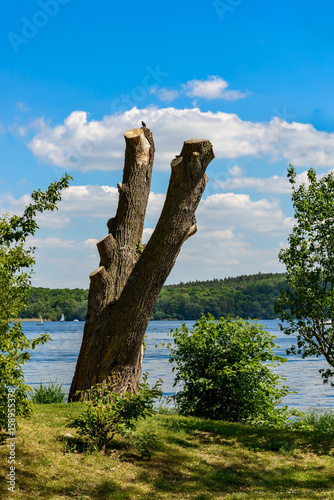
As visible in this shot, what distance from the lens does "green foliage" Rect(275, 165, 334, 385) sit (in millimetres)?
8586

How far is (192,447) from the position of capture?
297 inches

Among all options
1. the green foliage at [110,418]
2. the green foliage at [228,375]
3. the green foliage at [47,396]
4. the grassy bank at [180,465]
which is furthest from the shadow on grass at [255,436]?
the green foliage at [47,396]

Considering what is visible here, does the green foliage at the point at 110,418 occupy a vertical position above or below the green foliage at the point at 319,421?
above

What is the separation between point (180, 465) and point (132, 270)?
10.4ft

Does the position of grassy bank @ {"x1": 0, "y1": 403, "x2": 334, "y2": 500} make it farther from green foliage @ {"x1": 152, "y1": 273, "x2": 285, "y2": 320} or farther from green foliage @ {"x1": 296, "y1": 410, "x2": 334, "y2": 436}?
green foliage @ {"x1": 152, "y1": 273, "x2": 285, "y2": 320}

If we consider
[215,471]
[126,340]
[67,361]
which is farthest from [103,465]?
[67,361]

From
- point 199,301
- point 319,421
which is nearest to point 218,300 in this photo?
point 199,301

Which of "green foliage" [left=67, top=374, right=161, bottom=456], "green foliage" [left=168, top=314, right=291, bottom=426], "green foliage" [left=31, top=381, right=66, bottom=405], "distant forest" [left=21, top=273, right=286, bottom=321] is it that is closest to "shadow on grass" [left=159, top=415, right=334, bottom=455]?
"green foliage" [left=168, top=314, right=291, bottom=426]

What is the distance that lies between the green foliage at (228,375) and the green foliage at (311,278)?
3.29ft

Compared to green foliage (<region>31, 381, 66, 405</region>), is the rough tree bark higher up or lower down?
higher up

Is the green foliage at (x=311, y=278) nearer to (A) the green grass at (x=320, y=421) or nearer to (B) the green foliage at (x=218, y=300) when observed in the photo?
(A) the green grass at (x=320, y=421)

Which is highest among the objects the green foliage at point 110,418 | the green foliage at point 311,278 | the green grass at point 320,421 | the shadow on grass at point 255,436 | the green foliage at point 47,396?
the green foliage at point 311,278

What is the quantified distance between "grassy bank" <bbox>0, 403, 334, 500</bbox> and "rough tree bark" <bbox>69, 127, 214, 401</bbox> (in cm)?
91

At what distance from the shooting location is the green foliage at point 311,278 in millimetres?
8586
